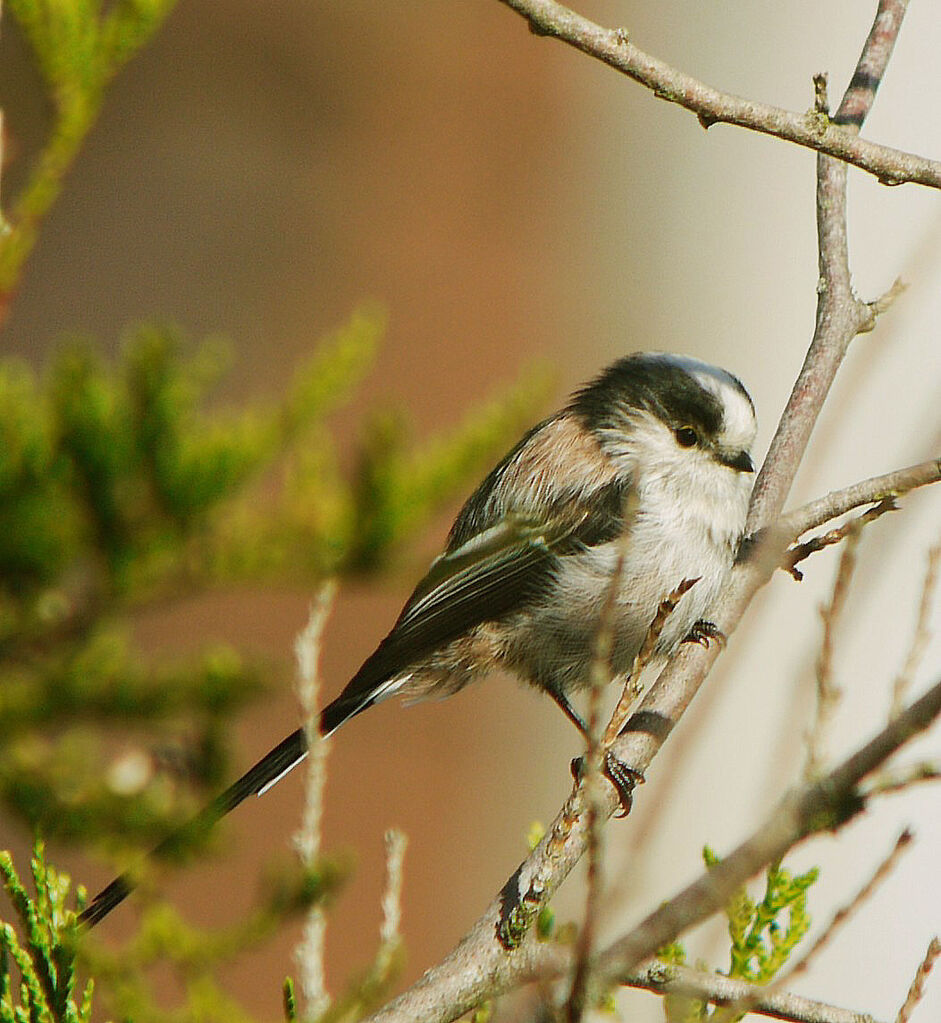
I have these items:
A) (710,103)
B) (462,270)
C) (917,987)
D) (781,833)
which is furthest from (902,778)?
(462,270)

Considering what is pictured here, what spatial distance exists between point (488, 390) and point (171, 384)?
3.35 meters

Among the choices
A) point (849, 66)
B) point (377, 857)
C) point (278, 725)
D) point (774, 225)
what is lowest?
point (377, 857)

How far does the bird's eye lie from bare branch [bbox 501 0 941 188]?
98 centimetres

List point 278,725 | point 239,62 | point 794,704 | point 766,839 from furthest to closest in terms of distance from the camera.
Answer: point 239,62 → point 278,725 → point 794,704 → point 766,839

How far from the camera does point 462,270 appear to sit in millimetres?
5691

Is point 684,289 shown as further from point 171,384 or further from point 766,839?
point 766,839

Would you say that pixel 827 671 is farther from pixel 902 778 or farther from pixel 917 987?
pixel 917 987

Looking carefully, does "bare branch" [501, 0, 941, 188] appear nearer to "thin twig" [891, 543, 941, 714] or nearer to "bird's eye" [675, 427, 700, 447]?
"thin twig" [891, 543, 941, 714]

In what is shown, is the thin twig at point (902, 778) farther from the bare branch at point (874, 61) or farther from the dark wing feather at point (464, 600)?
the dark wing feather at point (464, 600)

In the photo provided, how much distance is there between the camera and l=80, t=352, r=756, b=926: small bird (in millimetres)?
2479

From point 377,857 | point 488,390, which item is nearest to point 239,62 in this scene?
point 488,390

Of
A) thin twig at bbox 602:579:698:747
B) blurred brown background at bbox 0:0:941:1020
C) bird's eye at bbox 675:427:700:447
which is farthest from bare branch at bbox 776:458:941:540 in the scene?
blurred brown background at bbox 0:0:941:1020

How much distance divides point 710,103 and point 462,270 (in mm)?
4120

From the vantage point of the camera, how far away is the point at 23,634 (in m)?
2.38
